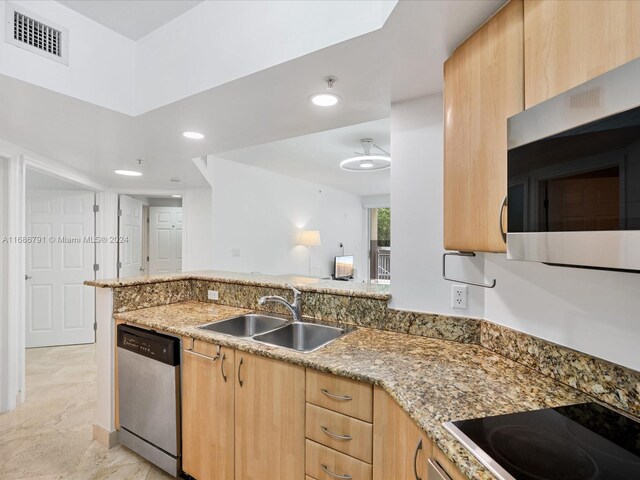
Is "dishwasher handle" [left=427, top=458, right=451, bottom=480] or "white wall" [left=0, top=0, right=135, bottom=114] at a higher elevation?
"white wall" [left=0, top=0, right=135, bottom=114]

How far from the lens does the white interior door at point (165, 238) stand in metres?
5.72

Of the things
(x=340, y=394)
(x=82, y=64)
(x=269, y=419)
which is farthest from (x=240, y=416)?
(x=82, y=64)

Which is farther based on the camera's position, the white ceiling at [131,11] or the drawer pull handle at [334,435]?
the white ceiling at [131,11]

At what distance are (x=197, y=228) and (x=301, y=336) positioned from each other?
2.95 meters

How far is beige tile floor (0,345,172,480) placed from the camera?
1978 millimetres

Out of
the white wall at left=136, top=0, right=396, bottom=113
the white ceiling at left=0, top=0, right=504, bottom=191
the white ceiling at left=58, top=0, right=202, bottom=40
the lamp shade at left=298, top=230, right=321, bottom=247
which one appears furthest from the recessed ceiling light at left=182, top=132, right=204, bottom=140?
the lamp shade at left=298, top=230, right=321, bottom=247

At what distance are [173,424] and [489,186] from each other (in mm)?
2025

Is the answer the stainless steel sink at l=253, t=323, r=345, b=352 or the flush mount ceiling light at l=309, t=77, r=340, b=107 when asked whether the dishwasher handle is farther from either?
the flush mount ceiling light at l=309, t=77, r=340, b=107

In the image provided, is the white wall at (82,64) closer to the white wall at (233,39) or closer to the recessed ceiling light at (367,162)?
the white wall at (233,39)

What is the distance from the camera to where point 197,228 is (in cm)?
439

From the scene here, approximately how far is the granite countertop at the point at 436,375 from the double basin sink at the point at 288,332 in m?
0.16

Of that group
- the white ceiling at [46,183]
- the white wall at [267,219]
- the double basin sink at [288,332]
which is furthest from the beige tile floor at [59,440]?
the white ceiling at [46,183]

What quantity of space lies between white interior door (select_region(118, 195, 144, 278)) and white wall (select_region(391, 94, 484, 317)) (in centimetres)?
421

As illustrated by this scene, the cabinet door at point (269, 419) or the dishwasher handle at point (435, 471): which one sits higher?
the dishwasher handle at point (435, 471)
